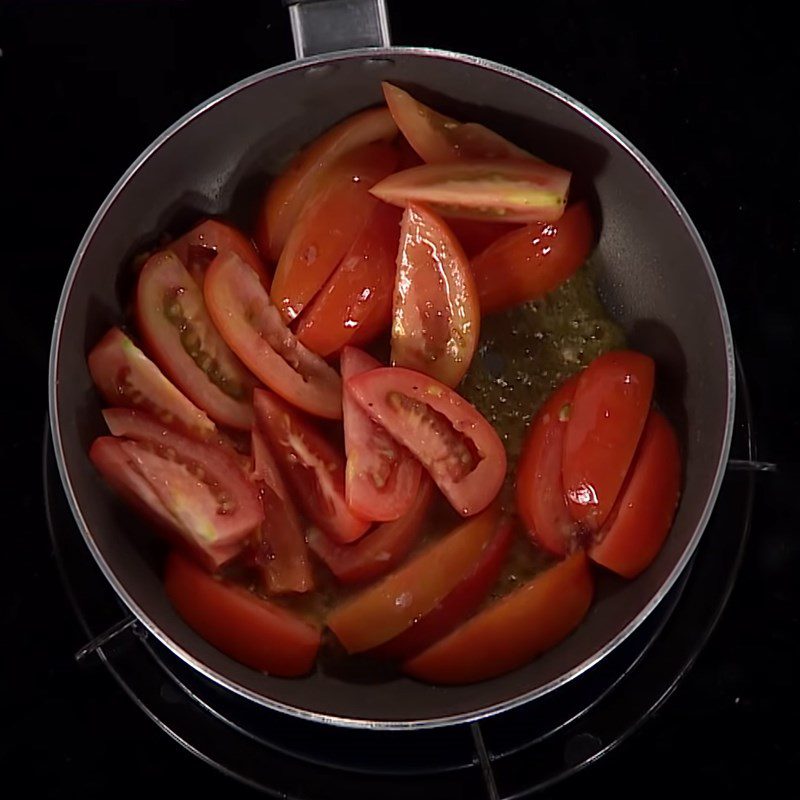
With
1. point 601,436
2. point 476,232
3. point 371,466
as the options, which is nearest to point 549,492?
point 601,436

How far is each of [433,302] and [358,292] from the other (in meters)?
0.08

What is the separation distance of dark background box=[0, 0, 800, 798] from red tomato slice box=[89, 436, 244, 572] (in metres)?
0.17

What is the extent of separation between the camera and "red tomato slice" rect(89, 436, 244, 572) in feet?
3.46

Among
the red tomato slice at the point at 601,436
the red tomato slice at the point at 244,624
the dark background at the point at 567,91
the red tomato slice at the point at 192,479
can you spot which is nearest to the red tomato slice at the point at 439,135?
the dark background at the point at 567,91

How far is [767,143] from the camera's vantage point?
125 centimetres

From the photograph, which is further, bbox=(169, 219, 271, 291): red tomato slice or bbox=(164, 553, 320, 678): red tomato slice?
bbox=(169, 219, 271, 291): red tomato slice

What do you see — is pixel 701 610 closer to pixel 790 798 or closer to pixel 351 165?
pixel 790 798

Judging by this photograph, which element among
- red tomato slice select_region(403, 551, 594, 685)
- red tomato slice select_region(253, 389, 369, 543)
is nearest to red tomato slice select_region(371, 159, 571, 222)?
red tomato slice select_region(253, 389, 369, 543)

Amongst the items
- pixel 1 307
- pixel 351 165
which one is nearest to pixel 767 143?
pixel 351 165

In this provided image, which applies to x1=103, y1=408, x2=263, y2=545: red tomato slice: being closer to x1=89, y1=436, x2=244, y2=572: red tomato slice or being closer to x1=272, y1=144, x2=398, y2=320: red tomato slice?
x1=89, y1=436, x2=244, y2=572: red tomato slice

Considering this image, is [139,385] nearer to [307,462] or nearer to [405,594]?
[307,462]

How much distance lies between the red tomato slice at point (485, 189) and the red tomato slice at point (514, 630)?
0.34 meters

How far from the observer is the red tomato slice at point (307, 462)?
1108 millimetres

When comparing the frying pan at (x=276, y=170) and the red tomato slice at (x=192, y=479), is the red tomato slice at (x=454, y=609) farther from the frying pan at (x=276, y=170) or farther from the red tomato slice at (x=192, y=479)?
the red tomato slice at (x=192, y=479)
